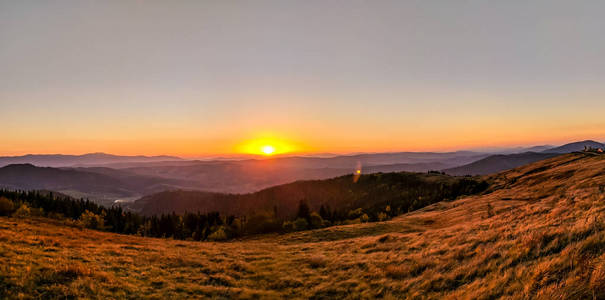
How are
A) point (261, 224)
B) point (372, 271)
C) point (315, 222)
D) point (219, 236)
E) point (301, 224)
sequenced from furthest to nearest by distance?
point (261, 224) < point (315, 222) < point (219, 236) < point (301, 224) < point (372, 271)

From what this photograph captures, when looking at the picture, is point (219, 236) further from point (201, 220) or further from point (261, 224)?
point (201, 220)

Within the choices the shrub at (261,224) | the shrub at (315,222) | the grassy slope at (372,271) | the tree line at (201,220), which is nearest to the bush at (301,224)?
the tree line at (201,220)

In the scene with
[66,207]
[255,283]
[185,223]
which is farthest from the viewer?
[66,207]

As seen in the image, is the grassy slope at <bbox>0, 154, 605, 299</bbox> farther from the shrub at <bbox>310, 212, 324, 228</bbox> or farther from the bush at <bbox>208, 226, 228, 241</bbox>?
the shrub at <bbox>310, 212, 324, 228</bbox>

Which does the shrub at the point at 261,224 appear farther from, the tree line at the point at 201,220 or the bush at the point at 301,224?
the bush at the point at 301,224

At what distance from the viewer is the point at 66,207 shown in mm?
126625

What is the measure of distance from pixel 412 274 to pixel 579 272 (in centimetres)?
797

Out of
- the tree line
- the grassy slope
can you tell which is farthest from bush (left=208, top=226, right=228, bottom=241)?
the grassy slope

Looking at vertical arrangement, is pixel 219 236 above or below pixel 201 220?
above

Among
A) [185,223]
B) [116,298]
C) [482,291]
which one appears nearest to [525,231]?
[482,291]

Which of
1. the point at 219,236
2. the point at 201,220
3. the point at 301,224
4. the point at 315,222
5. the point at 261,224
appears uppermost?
the point at 301,224

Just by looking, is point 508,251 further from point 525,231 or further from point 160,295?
point 160,295

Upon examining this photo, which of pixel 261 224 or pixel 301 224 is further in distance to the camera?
pixel 261 224

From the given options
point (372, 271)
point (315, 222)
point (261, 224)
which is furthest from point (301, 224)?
point (372, 271)
